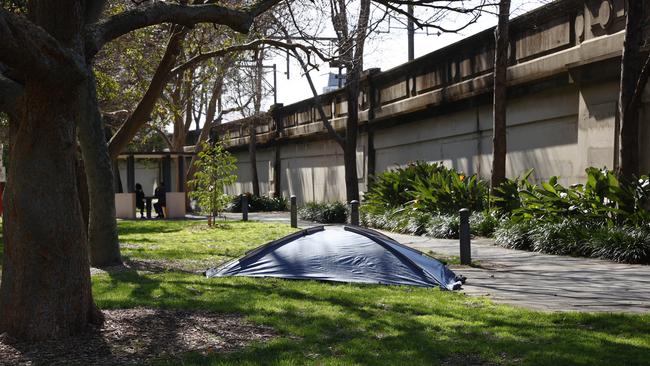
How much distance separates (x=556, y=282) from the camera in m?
10.9

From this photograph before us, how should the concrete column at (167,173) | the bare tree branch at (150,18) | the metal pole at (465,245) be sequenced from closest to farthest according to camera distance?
the bare tree branch at (150,18) → the metal pole at (465,245) → the concrete column at (167,173)

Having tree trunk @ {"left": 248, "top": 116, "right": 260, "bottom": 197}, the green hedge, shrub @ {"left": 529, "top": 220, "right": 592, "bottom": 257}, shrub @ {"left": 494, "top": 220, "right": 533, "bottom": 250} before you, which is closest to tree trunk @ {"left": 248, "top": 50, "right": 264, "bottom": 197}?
tree trunk @ {"left": 248, "top": 116, "right": 260, "bottom": 197}

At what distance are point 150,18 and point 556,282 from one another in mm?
6338

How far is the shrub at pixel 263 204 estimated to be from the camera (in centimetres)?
3781

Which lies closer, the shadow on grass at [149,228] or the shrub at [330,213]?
the shadow on grass at [149,228]

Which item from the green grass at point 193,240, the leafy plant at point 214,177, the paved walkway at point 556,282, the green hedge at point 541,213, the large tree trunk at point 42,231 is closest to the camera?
the large tree trunk at point 42,231

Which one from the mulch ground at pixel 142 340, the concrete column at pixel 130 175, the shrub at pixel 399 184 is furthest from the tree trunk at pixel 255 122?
the mulch ground at pixel 142 340

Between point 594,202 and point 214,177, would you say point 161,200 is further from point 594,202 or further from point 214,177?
point 594,202

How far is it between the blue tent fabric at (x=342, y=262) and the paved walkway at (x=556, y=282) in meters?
0.67

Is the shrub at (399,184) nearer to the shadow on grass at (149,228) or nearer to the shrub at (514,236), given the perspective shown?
the shadow on grass at (149,228)

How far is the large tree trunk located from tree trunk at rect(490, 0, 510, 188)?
13689 millimetres

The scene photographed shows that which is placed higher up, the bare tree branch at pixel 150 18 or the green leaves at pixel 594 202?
the bare tree branch at pixel 150 18

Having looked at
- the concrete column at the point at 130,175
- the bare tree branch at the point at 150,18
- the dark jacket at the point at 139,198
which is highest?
the bare tree branch at the point at 150,18

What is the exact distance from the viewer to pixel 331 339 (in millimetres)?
7160
